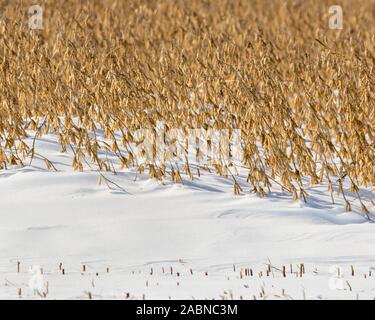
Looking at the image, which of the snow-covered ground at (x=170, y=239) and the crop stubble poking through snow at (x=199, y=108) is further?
the crop stubble poking through snow at (x=199, y=108)

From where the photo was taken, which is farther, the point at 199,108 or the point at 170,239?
the point at 199,108

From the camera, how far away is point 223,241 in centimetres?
547

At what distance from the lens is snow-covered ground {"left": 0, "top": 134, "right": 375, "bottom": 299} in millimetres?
4648

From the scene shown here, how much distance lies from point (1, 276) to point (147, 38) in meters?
5.48

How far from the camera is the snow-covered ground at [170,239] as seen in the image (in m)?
4.65

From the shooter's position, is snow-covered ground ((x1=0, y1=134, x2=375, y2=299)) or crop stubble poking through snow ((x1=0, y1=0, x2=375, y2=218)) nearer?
snow-covered ground ((x1=0, y1=134, x2=375, y2=299))

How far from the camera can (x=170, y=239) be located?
18.0 feet

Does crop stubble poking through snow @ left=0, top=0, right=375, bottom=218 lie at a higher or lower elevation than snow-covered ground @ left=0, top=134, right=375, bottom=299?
higher

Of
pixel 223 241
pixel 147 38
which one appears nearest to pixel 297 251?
pixel 223 241

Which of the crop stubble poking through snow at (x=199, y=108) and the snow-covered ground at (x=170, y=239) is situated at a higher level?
the crop stubble poking through snow at (x=199, y=108)

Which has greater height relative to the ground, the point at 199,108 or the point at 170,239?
the point at 199,108
